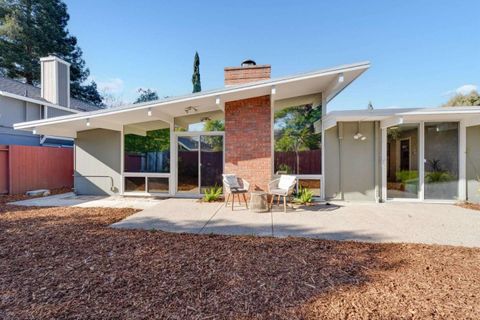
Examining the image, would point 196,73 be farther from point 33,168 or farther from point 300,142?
point 300,142

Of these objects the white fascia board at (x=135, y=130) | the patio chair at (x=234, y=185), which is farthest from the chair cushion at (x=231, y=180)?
the white fascia board at (x=135, y=130)

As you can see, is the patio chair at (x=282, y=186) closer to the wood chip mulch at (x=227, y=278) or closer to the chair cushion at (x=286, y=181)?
the chair cushion at (x=286, y=181)

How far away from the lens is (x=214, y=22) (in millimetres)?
12242

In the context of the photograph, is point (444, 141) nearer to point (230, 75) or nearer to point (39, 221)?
point (230, 75)

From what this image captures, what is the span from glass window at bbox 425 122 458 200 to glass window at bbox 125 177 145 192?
958cm

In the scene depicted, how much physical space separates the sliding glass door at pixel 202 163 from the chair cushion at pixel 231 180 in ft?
3.70

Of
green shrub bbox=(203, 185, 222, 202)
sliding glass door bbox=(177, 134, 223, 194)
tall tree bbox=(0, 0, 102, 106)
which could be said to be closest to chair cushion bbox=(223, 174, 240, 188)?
green shrub bbox=(203, 185, 222, 202)

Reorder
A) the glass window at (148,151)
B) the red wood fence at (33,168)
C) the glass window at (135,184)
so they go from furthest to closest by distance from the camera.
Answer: the red wood fence at (33,168)
the glass window at (135,184)
the glass window at (148,151)

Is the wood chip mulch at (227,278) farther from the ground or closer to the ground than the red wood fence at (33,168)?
closer to the ground

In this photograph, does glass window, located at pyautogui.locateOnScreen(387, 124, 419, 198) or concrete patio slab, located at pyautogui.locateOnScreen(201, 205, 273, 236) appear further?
glass window, located at pyautogui.locateOnScreen(387, 124, 419, 198)

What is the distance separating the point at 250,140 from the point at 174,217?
3349 mm

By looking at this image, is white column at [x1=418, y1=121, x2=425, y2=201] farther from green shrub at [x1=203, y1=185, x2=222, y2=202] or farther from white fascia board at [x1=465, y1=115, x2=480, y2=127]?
green shrub at [x1=203, y1=185, x2=222, y2=202]

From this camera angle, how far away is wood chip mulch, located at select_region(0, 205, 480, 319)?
96.4 inches

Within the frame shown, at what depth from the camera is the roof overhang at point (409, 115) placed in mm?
6996
